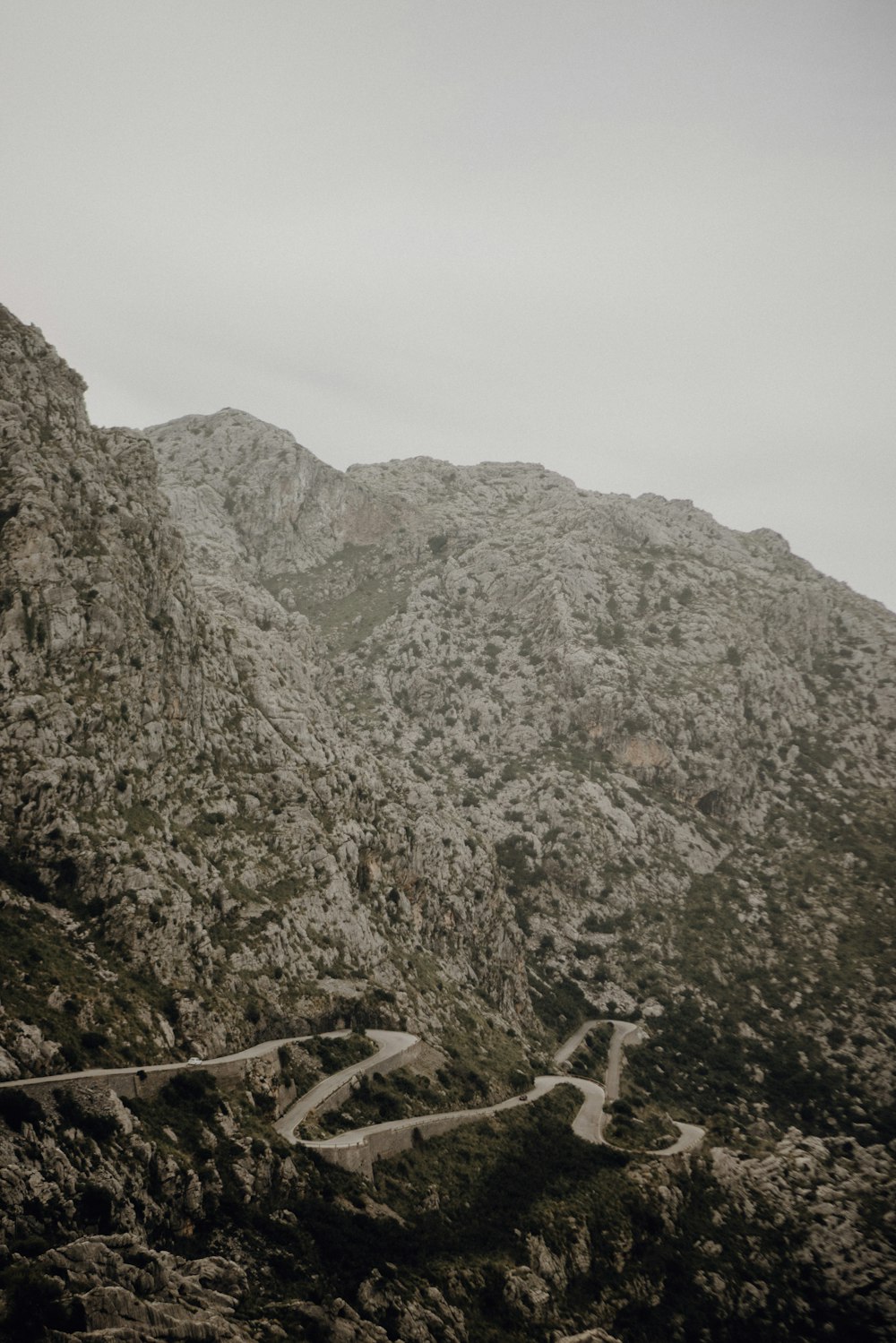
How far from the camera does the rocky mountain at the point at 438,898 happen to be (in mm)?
38719

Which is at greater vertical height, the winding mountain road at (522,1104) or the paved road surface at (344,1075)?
the paved road surface at (344,1075)

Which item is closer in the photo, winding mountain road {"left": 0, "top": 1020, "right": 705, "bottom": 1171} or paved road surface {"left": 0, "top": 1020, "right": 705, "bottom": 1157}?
winding mountain road {"left": 0, "top": 1020, "right": 705, "bottom": 1171}

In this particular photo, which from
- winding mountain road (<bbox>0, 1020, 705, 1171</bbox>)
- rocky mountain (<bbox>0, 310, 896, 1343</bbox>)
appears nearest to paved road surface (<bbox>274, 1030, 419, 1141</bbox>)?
winding mountain road (<bbox>0, 1020, 705, 1171</bbox>)

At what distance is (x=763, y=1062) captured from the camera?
90.4 m

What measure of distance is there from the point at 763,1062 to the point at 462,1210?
5834cm

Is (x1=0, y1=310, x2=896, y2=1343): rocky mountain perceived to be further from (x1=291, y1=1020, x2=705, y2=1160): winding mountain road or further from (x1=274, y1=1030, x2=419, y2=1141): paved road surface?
(x1=274, y1=1030, x2=419, y2=1141): paved road surface

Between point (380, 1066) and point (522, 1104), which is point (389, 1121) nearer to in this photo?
point (380, 1066)

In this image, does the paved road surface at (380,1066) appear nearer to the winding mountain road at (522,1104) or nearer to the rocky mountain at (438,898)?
the winding mountain road at (522,1104)

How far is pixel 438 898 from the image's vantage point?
89.9m

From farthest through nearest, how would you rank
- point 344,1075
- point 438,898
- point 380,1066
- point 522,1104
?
point 438,898
point 522,1104
point 380,1066
point 344,1075

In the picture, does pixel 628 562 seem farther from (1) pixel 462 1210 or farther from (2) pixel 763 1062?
(1) pixel 462 1210

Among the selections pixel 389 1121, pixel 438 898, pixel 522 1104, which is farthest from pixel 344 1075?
pixel 438 898

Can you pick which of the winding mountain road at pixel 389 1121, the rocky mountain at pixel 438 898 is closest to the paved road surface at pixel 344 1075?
the winding mountain road at pixel 389 1121

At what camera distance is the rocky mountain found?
127 ft
